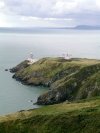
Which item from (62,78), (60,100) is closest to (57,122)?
(60,100)

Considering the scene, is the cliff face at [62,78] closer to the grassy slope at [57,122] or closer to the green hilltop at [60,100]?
the green hilltop at [60,100]

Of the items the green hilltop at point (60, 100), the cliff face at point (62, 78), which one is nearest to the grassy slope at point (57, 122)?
the green hilltop at point (60, 100)

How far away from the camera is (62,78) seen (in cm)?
9012

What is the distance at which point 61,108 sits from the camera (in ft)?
159

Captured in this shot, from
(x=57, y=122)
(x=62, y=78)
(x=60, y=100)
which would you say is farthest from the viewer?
(x=62, y=78)

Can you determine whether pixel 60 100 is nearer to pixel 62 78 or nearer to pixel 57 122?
pixel 62 78

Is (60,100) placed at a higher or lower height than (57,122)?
higher

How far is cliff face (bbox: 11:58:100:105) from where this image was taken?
233 feet

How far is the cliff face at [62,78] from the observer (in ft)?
233

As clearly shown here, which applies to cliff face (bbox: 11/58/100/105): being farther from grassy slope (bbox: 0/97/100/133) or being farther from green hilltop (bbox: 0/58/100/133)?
grassy slope (bbox: 0/97/100/133)

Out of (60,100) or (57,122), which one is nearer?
(57,122)

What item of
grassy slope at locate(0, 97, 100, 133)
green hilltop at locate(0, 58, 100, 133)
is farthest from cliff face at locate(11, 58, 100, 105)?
grassy slope at locate(0, 97, 100, 133)

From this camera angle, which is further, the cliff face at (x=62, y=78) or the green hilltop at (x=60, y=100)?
the cliff face at (x=62, y=78)

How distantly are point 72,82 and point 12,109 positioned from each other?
1816 cm
